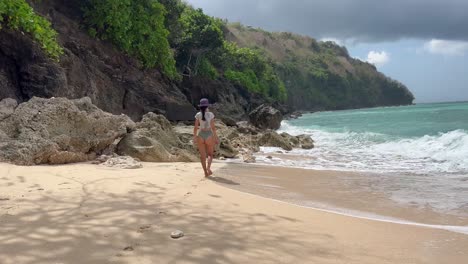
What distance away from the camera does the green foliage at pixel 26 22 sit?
1103 cm

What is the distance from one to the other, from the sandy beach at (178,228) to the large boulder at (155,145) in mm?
3831

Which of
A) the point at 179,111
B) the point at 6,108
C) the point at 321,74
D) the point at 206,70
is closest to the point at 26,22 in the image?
the point at 6,108

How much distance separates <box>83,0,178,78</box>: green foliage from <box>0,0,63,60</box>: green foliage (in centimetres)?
741

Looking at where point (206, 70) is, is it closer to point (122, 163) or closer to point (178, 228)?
point (122, 163)

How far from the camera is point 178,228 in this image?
3469 millimetres

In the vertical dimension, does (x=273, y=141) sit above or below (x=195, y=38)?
below

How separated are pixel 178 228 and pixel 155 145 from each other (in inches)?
237

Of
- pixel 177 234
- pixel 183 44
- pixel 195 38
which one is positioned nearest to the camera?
pixel 177 234

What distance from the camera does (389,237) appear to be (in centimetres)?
379

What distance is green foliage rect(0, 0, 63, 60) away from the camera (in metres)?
11.0

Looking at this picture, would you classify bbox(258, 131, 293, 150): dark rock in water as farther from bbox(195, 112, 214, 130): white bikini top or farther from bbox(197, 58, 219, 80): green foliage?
bbox(197, 58, 219, 80): green foliage

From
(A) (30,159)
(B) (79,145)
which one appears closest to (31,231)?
(A) (30,159)

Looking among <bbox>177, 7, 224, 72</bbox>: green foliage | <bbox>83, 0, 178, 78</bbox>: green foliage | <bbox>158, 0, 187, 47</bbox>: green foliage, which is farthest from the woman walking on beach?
<bbox>177, 7, 224, 72</bbox>: green foliage

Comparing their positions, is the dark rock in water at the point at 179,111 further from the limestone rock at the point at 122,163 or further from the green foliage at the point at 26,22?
the limestone rock at the point at 122,163
